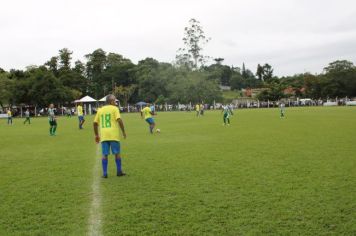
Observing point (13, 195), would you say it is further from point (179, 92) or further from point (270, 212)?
point (179, 92)

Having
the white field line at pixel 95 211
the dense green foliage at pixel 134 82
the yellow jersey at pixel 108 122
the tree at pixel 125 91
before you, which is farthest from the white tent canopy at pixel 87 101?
the white field line at pixel 95 211

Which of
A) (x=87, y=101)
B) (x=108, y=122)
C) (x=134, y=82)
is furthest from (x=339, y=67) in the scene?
(x=108, y=122)

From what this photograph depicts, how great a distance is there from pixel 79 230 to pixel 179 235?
4.27 ft

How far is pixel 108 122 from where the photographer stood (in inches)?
316

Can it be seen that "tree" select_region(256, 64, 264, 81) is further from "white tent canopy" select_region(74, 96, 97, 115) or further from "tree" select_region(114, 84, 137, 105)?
"white tent canopy" select_region(74, 96, 97, 115)

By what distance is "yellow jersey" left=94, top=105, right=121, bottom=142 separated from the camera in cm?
798

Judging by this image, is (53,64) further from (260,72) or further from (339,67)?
(260,72)

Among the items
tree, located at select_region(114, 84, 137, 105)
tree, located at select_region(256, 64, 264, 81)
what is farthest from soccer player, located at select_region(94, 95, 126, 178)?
tree, located at select_region(256, 64, 264, 81)

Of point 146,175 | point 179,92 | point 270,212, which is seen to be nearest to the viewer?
point 270,212

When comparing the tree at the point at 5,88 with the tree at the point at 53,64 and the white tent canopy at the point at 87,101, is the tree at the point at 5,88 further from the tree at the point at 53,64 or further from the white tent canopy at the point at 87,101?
the tree at the point at 53,64

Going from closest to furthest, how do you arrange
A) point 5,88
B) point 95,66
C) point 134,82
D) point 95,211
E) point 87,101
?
point 95,211
point 87,101
point 5,88
point 134,82
point 95,66

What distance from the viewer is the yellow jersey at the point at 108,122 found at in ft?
26.2

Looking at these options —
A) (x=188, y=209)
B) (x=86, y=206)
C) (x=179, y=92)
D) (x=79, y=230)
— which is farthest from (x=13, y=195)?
(x=179, y=92)

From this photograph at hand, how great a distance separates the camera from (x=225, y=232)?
4598 millimetres
